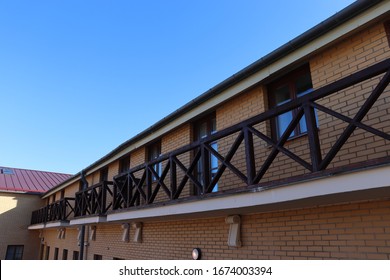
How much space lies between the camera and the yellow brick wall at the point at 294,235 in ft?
11.5

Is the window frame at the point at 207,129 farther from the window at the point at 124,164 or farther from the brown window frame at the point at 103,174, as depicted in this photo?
the brown window frame at the point at 103,174

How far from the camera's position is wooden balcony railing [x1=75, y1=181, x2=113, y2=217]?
827 cm

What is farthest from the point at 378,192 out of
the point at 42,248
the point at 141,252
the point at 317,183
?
the point at 42,248

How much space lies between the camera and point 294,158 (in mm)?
3311

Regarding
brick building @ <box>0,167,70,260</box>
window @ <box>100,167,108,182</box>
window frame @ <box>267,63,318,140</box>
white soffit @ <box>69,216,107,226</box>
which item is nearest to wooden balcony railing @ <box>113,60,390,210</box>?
window frame @ <box>267,63,318,140</box>

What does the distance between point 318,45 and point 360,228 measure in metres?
2.60

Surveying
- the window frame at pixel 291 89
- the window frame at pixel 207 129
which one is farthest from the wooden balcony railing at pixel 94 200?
the window frame at pixel 291 89

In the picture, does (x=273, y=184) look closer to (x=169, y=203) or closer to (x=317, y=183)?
(x=317, y=183)

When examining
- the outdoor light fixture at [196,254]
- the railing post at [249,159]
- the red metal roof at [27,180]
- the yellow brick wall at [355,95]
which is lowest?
the outdoor light fixture at [196,254]

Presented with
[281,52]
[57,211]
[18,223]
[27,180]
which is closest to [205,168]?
[281,52]

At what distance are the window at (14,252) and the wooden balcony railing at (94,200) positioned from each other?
12.6 m

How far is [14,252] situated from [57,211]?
31.1 feet

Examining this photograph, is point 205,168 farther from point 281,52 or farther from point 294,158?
point 281,52

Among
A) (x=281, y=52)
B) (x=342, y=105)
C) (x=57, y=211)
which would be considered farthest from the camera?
(x=57, y=211)
